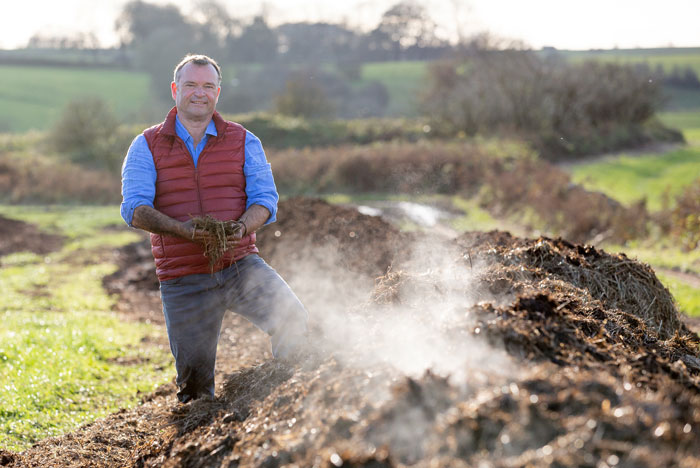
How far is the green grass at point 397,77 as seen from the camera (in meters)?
55.2

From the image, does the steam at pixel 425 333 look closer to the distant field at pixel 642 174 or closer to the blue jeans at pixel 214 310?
the blue jeans at pixel 214 310

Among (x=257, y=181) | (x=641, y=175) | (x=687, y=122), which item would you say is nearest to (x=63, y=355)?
(x=257, y=181)

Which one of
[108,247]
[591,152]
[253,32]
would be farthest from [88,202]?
[253,32]

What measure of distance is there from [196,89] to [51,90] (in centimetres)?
6328

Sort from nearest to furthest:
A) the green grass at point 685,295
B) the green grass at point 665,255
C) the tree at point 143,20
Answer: the green grass at point 685,295, the green grass at point 665,255, the tree at point 143,20

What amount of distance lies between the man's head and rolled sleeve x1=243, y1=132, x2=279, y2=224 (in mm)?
372

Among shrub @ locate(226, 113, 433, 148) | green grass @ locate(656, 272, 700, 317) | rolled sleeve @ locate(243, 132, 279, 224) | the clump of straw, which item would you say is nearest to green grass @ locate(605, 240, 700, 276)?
green grass @ locate(656, 272, 700, 317)

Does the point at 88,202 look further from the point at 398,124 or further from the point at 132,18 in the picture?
the point at 132,18

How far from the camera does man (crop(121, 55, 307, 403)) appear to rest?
4004 millimetres

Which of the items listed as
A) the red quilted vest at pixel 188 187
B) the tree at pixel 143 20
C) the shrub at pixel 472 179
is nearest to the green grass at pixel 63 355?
the red quilted vest at pixel 188 187

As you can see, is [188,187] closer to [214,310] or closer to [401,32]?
[214,310]

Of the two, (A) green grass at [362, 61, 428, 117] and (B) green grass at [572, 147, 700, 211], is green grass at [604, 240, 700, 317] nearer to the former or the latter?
(B) green grass at [572, 147, 700, 211]

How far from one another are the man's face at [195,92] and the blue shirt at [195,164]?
4.1 inches

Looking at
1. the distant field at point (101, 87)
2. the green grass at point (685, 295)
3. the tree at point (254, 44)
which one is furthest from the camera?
the tree at point (254, 44)
